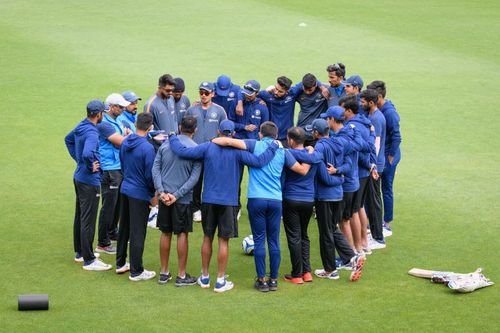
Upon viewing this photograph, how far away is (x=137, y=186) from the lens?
12023mm

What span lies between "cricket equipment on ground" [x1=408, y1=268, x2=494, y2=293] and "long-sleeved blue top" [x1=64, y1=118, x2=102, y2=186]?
15.3 ft

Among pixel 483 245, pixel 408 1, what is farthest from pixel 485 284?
Result: pixel 408 1

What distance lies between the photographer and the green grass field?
1106 centimetres

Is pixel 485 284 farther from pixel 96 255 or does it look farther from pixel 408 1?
pixel 408 1

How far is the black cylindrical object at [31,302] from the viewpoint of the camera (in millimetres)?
10828

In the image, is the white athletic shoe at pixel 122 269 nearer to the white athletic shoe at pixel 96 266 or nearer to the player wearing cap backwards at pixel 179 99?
the white athletic shoe at pixel 96 266

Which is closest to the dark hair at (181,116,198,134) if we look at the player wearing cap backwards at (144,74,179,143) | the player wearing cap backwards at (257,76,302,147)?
the player wearing cap backwards at (144,74,179,143)

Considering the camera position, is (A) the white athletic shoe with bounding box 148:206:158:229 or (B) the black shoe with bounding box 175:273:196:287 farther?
(A) the white athletic shoe with bounding box 148:206:158:229

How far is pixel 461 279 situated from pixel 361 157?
2.35m

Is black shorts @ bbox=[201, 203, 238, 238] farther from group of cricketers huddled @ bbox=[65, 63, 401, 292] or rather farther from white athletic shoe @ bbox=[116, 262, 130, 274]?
white athletic shoe @ bbox=[116, 262, 130, 274]

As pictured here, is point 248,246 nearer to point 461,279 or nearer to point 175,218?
point 175,218

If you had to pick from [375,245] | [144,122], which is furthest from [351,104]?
[144,122]

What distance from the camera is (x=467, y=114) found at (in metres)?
21.2

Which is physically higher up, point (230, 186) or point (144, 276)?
point (230, 186)
